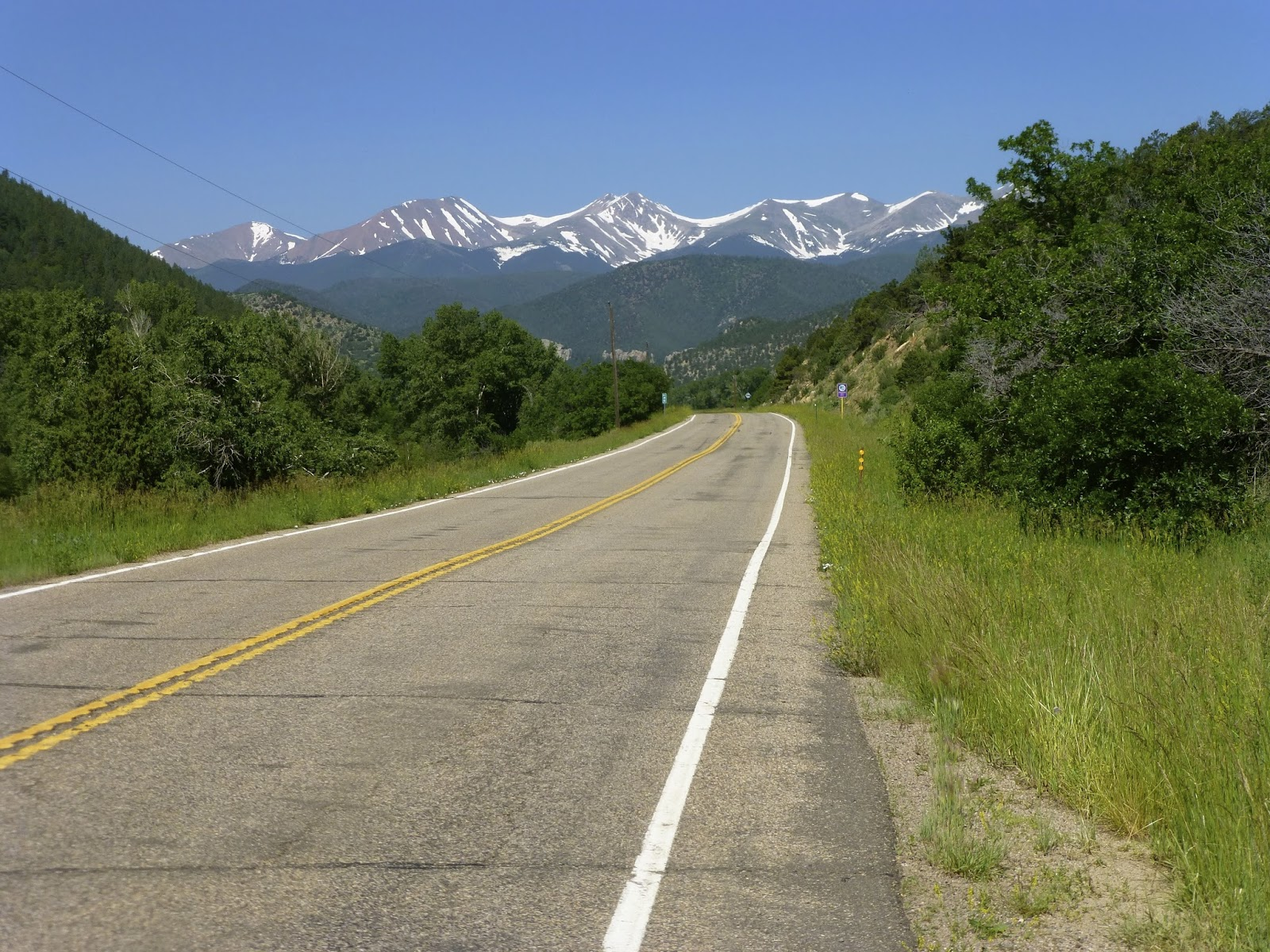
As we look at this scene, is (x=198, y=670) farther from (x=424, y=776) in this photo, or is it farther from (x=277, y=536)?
(x=277, y=536)

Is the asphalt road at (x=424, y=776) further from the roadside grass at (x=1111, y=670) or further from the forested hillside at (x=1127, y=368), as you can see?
the forested hillside at (x=1127, y=368)

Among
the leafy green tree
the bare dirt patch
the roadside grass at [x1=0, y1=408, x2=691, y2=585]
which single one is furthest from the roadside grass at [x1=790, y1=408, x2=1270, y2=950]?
the leafy green tree

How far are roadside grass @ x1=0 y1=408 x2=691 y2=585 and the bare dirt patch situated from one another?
1017 cm

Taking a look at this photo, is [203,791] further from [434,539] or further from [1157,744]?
[434,539]

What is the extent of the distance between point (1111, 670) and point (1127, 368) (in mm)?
8083

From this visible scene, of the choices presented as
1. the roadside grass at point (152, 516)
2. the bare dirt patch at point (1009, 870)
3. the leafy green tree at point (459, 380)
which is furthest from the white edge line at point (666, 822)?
the leafy green tree at point (459, 380)

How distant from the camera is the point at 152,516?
15234 millimetres

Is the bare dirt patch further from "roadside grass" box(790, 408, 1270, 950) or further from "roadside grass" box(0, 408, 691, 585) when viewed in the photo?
"roadside grass" box(0, 408, 691, 585)

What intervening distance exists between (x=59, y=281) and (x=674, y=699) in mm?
149157

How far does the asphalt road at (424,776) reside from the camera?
3.76 meters

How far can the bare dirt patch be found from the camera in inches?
144

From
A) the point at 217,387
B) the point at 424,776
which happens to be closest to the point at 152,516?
the point at 217,387

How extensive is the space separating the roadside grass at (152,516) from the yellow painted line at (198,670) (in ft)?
13.5

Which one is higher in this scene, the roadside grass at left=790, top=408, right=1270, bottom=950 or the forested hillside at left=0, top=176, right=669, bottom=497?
the forested hillside at left=0, top=176, right=669, bottom=497
